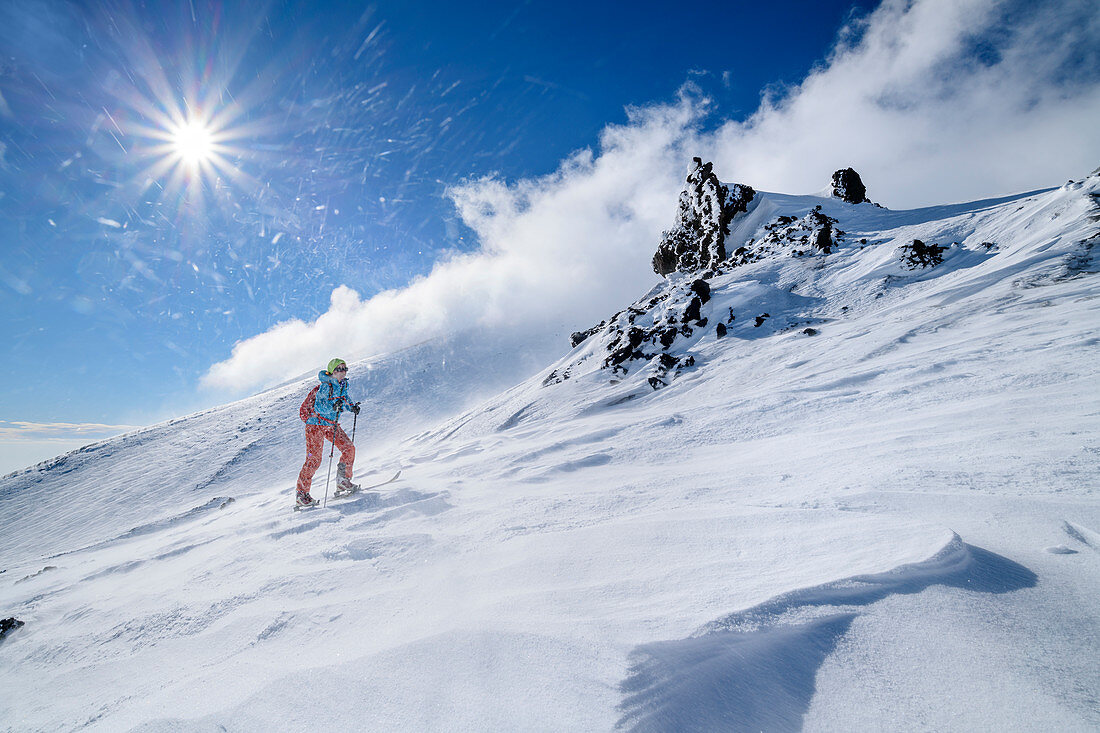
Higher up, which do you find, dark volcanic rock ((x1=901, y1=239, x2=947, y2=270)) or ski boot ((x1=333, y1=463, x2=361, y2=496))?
dark volcanic rock ((x1=901, y1=239, x2=947, y2=270))

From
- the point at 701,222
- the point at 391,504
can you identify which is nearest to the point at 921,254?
the point at 391,504

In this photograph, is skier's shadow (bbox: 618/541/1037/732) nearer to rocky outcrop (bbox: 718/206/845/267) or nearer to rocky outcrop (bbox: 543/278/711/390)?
rocky outcrop (bbox: 543/278/711/390)

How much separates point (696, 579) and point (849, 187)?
A: 32771 millimetres

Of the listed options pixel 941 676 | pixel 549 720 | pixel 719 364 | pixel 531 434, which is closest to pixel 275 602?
pixel 549 720

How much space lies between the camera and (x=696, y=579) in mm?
2283

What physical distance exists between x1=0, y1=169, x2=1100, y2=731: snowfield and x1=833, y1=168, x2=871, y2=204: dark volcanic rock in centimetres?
2112

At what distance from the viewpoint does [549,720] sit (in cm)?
150

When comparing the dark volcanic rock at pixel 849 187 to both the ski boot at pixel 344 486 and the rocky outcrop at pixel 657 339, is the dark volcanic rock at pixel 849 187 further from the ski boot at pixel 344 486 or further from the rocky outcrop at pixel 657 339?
the ski boot at pixel 344 486

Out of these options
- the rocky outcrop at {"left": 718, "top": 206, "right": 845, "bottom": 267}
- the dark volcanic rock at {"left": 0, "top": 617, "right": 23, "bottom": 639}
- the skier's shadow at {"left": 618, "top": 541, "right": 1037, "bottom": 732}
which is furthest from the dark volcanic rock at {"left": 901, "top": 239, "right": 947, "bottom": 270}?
the dark volcanic rock at {"left": 0, "top": 617, "right": 23, "bottom": 639}

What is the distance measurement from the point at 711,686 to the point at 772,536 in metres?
1.38

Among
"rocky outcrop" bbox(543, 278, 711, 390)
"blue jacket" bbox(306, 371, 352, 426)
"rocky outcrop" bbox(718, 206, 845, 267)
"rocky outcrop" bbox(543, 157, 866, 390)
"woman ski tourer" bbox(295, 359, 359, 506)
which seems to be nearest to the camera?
"woman ski tourer" bbox(295, 359, 359, 506)

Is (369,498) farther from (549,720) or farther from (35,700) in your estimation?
(549,720)

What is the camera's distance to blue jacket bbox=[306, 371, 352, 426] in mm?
7055

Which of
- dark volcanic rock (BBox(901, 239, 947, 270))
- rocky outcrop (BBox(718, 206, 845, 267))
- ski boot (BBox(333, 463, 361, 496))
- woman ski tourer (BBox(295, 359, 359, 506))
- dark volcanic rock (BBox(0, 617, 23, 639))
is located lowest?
dark volcanic rock (BBox(0, 617, 23, 639))
